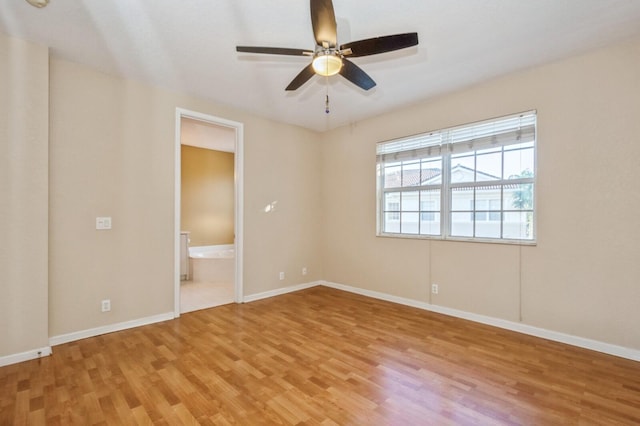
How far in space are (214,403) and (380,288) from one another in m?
2.98

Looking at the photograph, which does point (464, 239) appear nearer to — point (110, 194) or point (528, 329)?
point (528, 329)

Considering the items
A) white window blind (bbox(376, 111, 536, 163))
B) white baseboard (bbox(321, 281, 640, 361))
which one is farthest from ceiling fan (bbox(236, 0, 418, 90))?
white baseboard (bbox(321, 281, 640, 361))

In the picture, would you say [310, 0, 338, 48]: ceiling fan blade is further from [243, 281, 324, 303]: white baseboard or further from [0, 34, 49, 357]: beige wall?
[243, 281, 324, 303]: white baseboard

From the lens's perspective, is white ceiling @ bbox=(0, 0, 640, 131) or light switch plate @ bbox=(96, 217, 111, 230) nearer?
white ceiling @ bbox=(0, 0, 640, 131)

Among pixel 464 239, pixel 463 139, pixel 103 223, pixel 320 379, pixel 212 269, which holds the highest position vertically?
pixel 463 139

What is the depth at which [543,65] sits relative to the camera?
3.01 meters

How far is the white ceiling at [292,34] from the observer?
2166 millimetres

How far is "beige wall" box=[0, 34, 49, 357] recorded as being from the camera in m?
2.49

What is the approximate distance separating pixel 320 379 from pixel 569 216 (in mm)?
2813

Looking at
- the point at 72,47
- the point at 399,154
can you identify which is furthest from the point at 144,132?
the point at 399,154

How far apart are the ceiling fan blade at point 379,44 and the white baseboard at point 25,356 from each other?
11.7ft

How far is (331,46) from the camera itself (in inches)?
79.3

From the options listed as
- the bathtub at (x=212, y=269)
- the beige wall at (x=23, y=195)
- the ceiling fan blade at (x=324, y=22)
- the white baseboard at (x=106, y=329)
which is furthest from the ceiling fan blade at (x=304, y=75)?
the bathtub at (x=212, y=269)

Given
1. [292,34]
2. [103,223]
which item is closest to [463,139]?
[292,34]
